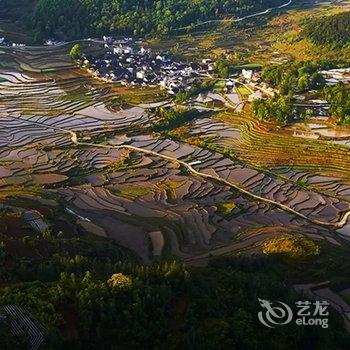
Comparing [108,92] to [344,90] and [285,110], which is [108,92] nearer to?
[285,110]

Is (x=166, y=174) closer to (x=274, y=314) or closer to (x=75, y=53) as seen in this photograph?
(x=274, y=314)

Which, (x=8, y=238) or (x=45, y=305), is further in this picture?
(x=8, y=238)

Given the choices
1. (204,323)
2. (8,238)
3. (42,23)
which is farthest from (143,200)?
(42,23)

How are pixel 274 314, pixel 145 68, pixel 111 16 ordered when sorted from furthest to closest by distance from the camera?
pixel 111 16 → pixel 145 68 → pixel 274 314

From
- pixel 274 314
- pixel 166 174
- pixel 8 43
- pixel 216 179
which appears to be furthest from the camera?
pixel 8 43

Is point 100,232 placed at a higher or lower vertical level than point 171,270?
lower

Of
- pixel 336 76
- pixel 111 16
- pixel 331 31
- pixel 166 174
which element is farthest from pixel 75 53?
pixel 166 174
